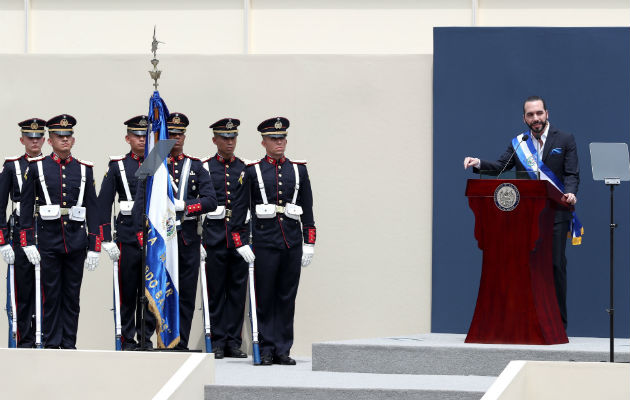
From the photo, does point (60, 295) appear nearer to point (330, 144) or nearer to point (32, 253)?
point (32, 253)

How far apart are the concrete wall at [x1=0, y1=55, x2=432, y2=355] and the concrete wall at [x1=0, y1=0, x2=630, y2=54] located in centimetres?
60

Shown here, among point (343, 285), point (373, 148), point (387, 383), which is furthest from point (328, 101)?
point (387, 383)

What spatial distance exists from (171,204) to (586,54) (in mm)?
2971

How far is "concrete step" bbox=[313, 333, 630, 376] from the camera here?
23.0ft

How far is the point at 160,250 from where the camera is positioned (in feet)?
23.9

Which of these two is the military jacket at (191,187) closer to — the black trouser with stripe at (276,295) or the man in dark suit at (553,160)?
the black trouser with stripe at (276,295)

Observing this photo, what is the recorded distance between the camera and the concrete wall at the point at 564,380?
20.0ft

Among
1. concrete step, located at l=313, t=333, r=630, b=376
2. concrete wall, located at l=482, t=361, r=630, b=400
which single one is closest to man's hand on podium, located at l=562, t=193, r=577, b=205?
concrete step, located at l=313, t=333, r=630, b=376

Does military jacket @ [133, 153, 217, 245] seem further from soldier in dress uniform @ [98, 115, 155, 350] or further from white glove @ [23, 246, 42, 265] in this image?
white glove @ [23, 246, 42, 265]

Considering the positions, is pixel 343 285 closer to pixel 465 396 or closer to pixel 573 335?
pixel 573 335

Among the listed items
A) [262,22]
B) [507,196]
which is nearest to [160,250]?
[507,196]

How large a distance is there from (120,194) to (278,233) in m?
1.02

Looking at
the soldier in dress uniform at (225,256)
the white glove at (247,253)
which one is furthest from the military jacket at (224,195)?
the white glove at (247,253)

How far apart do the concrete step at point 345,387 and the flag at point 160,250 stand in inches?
18.3
